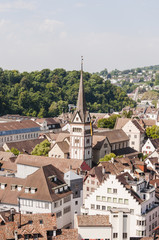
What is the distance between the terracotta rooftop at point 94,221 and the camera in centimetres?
5347

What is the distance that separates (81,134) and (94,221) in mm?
43354

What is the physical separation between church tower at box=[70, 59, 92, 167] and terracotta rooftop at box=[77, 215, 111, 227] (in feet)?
136

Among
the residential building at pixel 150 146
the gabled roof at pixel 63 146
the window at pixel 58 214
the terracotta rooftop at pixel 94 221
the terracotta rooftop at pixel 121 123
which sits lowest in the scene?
the window at pixel 58 214

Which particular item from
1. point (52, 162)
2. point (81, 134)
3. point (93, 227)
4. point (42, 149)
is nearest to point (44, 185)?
point (93, 227)

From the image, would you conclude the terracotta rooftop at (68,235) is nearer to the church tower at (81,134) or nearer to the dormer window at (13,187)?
the dormer window at (13,187)

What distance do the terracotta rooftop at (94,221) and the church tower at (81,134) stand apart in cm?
4147

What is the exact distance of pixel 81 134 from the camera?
9631 centimetres

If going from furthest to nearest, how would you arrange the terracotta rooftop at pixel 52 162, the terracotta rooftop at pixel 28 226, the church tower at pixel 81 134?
the church tower at pixel 81 134 → the terracotta rooftop at pixel 52 162 → the terracotta rooftop at pixel 28 226

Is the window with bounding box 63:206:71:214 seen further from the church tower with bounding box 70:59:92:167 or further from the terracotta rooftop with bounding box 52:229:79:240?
the church tower with bounding box 70:59:92:167

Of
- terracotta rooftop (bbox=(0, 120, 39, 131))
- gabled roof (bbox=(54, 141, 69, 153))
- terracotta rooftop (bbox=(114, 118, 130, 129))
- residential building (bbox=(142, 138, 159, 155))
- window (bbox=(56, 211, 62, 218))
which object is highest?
terracotta rooftop (bbox=(114, 118, 130, 129))

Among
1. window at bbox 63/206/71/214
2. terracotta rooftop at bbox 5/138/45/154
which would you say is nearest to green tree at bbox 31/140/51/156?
terracotta rooftop at bbox 5/138/45/154

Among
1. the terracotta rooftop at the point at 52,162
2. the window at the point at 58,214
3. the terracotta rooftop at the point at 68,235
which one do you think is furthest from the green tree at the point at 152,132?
the terracotta rooftop at the point at 68,235

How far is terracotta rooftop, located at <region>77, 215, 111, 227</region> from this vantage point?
5347cm

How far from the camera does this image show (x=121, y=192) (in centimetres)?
5872
